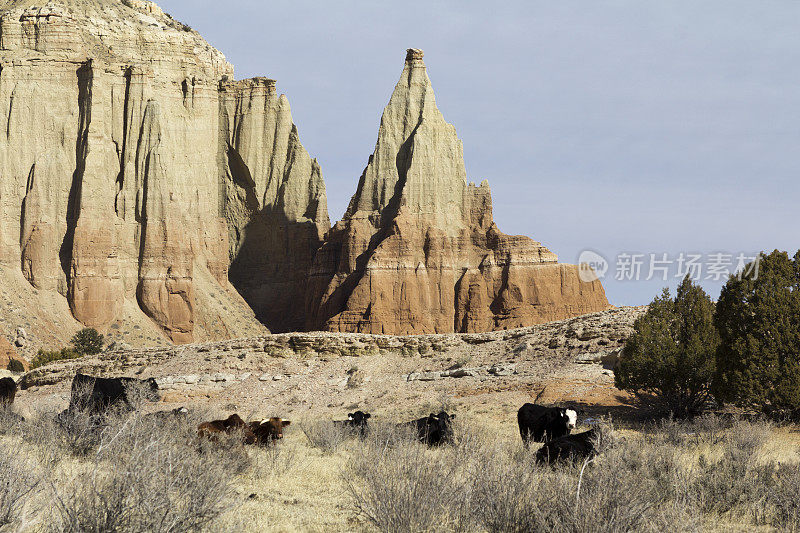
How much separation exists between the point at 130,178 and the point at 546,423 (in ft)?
242

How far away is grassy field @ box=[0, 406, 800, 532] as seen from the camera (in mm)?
7992

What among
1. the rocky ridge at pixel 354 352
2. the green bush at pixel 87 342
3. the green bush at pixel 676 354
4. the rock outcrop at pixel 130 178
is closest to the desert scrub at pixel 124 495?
the green bush at pixel 676 354

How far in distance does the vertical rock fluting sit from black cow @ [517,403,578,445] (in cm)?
8029

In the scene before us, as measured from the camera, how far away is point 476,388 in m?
28.0

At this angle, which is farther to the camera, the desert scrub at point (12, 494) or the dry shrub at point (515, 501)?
the dry shrub at point (515, 501)

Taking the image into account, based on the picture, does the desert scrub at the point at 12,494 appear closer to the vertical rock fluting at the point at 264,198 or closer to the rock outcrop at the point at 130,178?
the rock outcrop at the point at 130,178

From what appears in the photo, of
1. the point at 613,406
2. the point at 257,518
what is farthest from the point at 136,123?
the point at 257,518

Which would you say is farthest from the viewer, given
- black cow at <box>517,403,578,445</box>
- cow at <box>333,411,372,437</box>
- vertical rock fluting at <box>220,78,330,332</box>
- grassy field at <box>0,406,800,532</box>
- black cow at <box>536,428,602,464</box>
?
vertical rock fluting at <box>220,78,330,332</box>

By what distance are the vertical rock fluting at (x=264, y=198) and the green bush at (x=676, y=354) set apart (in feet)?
248

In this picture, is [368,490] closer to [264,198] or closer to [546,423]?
[546,423]

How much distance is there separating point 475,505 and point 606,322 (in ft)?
82.2

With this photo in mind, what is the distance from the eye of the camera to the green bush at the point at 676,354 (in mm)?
21016

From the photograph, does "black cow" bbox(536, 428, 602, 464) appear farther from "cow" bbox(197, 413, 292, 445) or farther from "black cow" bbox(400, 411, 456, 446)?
"cow" bbox(197, 413, 292, 445)

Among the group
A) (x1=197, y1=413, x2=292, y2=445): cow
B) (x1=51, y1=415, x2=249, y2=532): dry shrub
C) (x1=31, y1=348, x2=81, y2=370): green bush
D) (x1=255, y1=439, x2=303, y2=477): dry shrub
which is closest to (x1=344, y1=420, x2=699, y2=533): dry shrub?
(x1=51, y1=415, x2=249, y2=532): dry shrub
